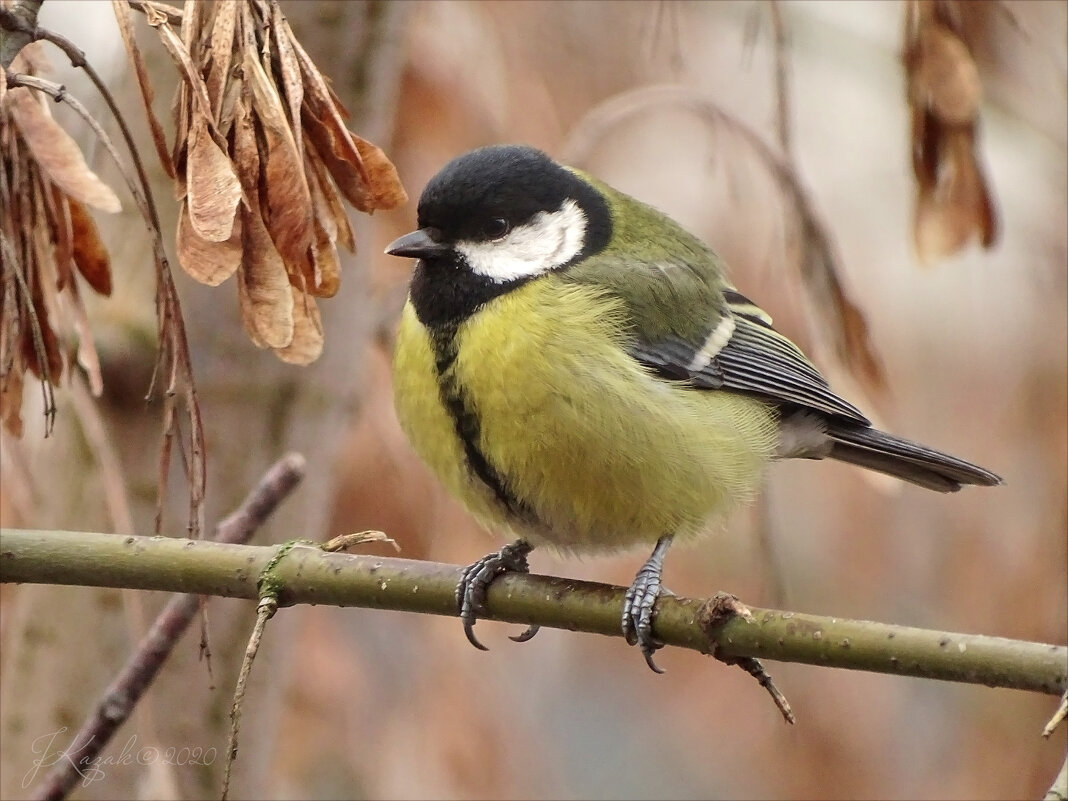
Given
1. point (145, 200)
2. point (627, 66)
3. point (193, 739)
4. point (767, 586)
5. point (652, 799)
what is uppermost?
point (145, 200)

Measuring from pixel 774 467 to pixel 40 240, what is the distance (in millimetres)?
1638

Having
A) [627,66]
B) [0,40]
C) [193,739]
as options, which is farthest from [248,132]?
[627,66]

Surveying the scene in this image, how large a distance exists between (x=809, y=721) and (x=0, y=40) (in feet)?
10.5

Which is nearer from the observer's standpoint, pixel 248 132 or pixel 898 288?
pixel 248 132

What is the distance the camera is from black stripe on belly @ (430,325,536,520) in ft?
7.00

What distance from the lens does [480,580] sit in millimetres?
1908

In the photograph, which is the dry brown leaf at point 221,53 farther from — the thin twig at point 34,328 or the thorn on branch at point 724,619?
the thorn on branch at point 724,619

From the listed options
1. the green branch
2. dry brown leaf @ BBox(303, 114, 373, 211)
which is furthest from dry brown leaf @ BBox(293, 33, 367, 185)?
the green branch

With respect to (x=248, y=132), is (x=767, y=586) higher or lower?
lower

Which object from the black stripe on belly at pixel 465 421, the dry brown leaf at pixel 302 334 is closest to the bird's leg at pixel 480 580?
the black stripe on belly at pixel 465 421

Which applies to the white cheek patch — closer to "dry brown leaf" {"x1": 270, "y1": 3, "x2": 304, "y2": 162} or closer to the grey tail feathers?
the grey tail feathers

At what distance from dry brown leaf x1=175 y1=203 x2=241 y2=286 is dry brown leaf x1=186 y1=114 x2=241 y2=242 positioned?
1.3 inches

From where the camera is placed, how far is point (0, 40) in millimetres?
1372

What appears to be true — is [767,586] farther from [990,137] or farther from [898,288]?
[898,288]
